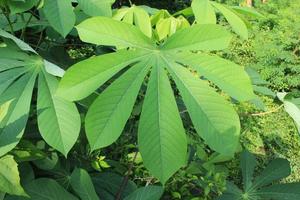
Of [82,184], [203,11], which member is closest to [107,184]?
[82,184]

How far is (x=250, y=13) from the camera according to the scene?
122 cm

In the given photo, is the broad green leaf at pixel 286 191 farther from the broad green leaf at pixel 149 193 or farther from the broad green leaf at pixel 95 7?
the broad green leaf at pixel 95 7

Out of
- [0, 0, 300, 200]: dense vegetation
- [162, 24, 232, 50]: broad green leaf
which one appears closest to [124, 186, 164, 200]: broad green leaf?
[0, 0, 300, 200]: dense vegetation

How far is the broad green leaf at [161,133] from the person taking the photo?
84 centimetres

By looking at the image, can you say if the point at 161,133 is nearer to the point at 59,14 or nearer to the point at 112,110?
the point at 112,110

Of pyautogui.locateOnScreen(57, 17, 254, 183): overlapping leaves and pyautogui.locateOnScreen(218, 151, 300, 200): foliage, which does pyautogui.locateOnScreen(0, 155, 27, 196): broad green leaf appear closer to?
pyautogui.locateOnScreen(57, 17, 254, 183): overlapping leaves

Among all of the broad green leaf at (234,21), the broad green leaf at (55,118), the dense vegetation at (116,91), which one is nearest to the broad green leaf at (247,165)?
the dense vegetation at (116,91)

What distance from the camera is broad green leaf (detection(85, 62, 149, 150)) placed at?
84cm

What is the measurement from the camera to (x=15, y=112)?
924mm

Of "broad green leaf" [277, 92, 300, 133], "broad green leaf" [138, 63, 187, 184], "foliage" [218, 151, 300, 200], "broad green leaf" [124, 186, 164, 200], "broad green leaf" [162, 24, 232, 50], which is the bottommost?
"foliage" [218, 151, 300, 200]

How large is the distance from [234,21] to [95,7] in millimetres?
341

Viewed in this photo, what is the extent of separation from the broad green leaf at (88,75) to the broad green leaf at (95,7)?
14 centimetres

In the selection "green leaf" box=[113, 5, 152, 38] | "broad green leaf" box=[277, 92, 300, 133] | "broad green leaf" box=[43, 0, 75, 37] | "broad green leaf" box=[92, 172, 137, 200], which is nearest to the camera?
"broad green leaf" box=[43, 0, 75, 37]

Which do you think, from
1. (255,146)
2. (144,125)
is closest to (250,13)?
(144,125)
